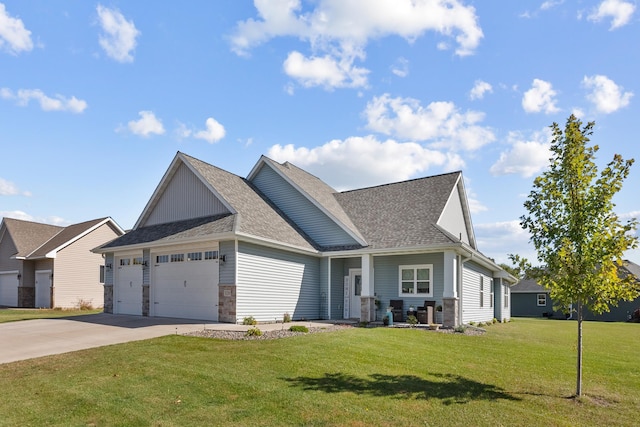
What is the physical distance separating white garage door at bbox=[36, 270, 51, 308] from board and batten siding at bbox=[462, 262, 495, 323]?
87.4 ft

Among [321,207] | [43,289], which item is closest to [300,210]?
[321,207]

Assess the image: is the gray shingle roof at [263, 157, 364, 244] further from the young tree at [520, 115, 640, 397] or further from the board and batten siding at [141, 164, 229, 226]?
the young tree at [520, 115, 640, 397]

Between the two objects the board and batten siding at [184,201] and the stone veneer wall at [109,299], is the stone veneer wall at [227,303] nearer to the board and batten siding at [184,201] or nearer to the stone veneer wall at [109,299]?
the board and batten siding at [184,201]

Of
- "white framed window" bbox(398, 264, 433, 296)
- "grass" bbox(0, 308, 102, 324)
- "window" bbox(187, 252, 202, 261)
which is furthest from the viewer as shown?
"grass" bbox(0, 308, 102, 324)

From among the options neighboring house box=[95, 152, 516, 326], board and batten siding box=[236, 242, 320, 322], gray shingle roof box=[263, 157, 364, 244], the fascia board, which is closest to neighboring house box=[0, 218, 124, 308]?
neighboring house box=[95, 152, 516, 326]

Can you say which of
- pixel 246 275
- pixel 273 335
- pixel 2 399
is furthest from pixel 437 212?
pixel 2 399

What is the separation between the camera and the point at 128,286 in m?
20.2

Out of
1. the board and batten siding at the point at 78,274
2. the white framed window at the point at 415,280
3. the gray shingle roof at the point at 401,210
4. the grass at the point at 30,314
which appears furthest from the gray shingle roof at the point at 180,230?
the board and batten siding at the point at 78,274

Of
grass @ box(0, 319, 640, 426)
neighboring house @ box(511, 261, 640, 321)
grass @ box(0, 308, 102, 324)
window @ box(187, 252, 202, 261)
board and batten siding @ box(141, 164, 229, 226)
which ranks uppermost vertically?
board and batten siding @ box(141, 164, 229, 226)

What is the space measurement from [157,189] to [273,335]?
11.3m

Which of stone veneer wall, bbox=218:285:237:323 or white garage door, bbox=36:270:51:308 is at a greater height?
stone veneer wall, bbox=218:285:237:323

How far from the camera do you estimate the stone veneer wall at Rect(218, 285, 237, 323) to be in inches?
634

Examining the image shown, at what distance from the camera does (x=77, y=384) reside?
8.19 metres

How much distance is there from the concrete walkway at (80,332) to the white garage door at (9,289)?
1879 centimetres
